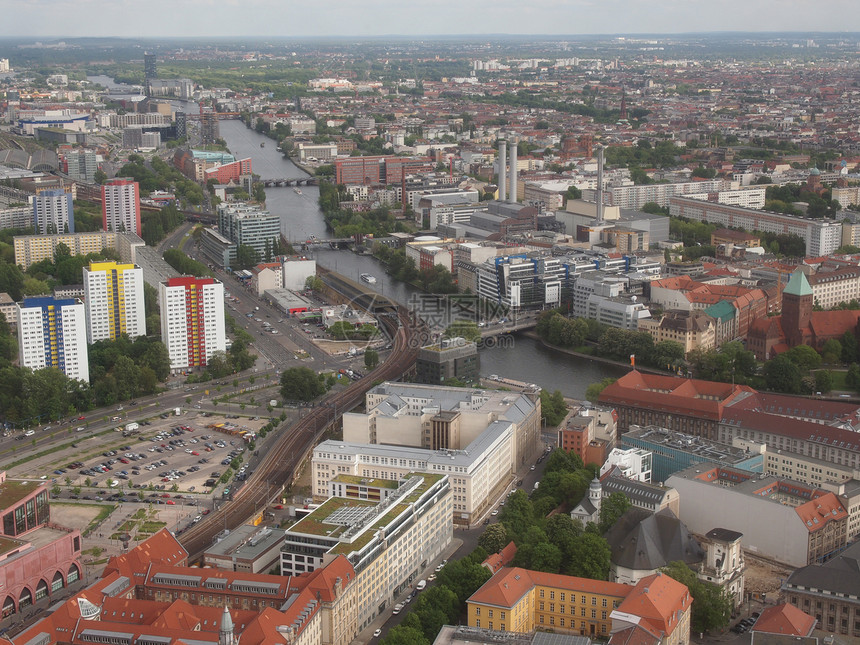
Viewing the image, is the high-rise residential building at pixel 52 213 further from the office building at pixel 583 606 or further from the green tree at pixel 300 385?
the office building at pixel 583 606

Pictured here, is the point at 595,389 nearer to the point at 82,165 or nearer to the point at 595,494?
the point at 595,494

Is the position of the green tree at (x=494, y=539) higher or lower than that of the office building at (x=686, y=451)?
lower

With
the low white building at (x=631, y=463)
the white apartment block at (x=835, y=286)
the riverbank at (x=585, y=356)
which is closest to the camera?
the low white building at (x=631, y=463)

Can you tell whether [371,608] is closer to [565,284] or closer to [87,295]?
[87,295]

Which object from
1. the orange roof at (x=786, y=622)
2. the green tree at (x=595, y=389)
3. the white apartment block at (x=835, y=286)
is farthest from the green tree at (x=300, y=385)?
the white apartment block at (x=835, y=286)

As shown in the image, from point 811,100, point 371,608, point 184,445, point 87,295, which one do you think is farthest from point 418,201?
point 811,100

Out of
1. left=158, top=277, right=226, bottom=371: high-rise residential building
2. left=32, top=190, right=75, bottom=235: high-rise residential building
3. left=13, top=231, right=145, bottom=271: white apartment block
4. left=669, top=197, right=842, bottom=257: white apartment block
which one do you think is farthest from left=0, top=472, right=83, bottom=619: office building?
left=669, top=197, right=842, bottom=257: white apartment block

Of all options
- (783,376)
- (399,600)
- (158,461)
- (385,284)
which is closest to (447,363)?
(158,461)
